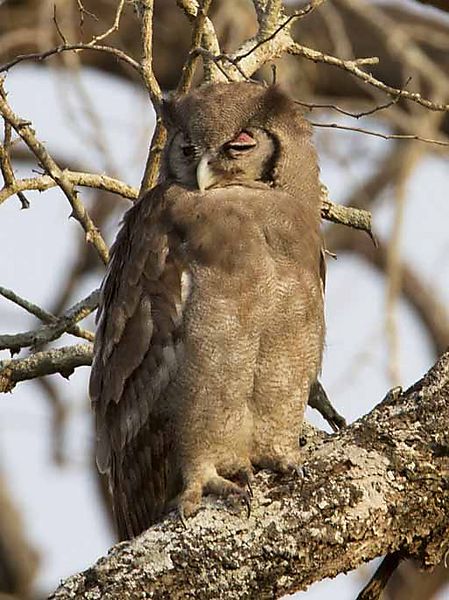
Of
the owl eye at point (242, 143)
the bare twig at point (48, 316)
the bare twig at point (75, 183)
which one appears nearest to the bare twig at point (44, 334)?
the bare twig at point (48, 316)

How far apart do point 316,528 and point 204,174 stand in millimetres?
1460

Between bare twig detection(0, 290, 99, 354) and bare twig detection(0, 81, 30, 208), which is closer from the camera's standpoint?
bare twig detection(0, 81, 30, 208)

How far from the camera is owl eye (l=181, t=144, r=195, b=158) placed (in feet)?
14.9

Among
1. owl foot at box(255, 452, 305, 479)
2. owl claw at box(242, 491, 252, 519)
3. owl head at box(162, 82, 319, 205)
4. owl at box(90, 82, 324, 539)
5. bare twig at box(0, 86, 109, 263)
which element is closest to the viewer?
owl claw at box(242, 491, 252, 519)

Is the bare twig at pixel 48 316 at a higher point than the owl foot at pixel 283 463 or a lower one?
Result: higher

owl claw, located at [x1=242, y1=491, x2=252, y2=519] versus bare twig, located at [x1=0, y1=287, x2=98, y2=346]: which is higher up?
bare twig, located at [x1=0, y1=287, x2=98, y2=346]

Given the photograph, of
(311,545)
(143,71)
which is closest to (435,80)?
(143,71)

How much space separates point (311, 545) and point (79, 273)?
5.79 m

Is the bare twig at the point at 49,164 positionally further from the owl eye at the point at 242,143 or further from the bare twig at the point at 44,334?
the owl eye at the point at 242,143

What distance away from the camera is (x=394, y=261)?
704cm

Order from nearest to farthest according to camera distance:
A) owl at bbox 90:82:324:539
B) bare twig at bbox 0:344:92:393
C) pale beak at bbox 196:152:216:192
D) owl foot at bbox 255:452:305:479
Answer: owl foot at bbox 255:452:305:479 → owl at bbox 90:82:324:539 → bare twig at bbox 0:344:92:393 → pale beak at bbox 196:152:216:192

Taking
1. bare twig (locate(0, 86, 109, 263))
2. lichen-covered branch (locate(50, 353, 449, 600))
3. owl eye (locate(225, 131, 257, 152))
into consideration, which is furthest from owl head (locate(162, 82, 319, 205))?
lichen-covered branch (locate(50, 353, 449, 600))

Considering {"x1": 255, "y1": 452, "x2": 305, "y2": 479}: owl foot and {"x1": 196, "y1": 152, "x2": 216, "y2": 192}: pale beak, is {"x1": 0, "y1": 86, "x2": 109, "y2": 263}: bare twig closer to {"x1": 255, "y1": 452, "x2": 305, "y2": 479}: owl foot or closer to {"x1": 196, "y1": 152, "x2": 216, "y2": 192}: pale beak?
{"x1": 196, "y1": 152, "x2": 216, "y2": 192}: pale beak

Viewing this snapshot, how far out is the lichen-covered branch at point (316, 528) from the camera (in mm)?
3305
